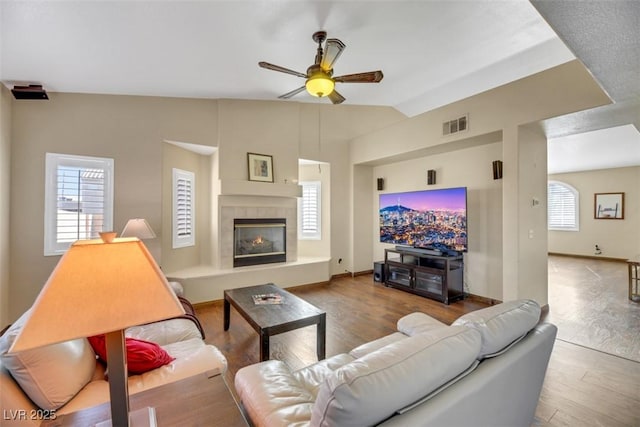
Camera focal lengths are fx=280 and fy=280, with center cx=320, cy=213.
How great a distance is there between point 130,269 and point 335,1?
263cm

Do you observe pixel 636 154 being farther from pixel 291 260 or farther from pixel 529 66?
pixel 291 260

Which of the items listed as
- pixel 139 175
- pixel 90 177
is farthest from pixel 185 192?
pixel 90 177

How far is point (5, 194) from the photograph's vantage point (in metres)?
3.11

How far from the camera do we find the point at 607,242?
7.64 meters

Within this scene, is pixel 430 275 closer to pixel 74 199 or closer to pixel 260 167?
pixel 260 167

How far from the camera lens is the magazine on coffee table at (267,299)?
2873 millimetres

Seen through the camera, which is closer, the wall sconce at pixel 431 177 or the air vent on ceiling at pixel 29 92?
the air vent on ceiling at pixel 29 92

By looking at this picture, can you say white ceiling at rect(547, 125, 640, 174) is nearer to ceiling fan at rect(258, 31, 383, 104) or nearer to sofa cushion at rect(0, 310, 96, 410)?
ceiling fan at rect(258, 31, 383, 104)

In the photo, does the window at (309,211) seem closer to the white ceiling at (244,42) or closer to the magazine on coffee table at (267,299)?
the white ceiling at (244,42)

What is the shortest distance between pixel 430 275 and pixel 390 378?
3.86 meters

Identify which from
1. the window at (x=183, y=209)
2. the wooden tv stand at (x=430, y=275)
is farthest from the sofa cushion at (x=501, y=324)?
the window at (x=183, y=209)

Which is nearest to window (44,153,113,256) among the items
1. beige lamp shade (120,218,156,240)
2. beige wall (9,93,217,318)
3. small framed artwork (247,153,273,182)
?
beige wall (9,93,217,318)

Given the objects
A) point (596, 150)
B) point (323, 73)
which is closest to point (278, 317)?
point (323, 73)

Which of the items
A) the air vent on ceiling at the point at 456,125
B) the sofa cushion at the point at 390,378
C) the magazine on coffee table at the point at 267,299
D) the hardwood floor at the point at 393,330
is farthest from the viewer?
the air vent on ceiling at the point at 456,125
